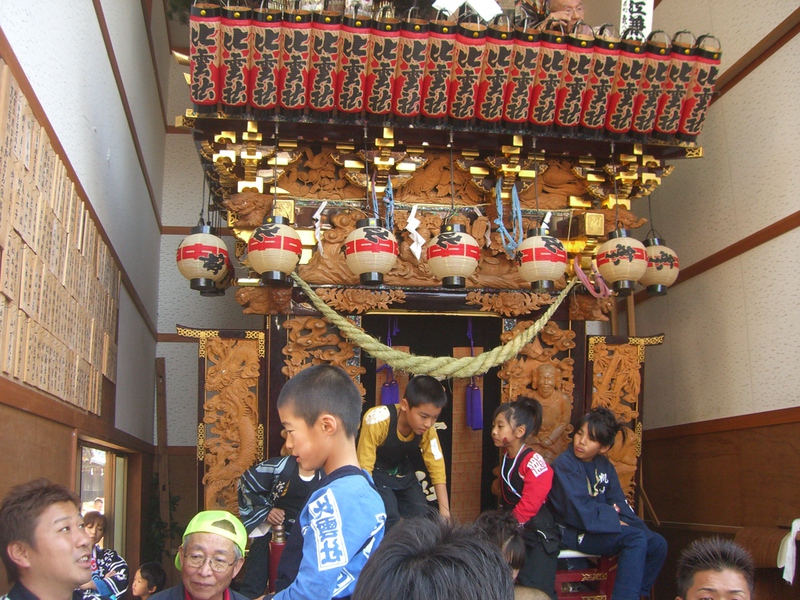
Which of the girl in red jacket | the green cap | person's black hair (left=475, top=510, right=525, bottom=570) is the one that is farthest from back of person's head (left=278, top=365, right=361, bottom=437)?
the girl in red jacket

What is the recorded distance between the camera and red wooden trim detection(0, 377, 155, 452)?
86.8 inches

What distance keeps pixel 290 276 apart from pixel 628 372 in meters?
2.23

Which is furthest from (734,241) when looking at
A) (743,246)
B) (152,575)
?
(152,575)

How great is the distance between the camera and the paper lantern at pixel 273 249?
3.91 meters

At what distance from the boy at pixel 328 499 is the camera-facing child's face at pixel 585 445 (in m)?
2.37

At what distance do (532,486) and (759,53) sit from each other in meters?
3.18

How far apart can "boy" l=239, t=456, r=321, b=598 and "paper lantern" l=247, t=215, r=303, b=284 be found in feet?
3.62

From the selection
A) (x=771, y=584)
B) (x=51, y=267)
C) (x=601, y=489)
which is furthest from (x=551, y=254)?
(x=51, y=267)

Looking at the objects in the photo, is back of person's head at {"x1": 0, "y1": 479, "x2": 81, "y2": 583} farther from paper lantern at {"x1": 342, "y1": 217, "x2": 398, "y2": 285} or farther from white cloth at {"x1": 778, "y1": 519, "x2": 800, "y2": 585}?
white cloth at {"x1": 778, "y1": 519, "x2": 800, "y2": 585}

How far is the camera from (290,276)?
427 centimetres

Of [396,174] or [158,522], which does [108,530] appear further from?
[396,174]

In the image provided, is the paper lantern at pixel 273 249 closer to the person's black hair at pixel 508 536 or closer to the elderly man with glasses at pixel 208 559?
the person's black hair at pixel 508 536

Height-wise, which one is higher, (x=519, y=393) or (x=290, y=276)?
(x=290, y=276)

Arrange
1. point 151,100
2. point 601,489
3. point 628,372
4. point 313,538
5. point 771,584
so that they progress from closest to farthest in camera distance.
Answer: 1. point 313,538
2. point 771,584
3. point 601,489
4. point 628,372
5. point 151,100
